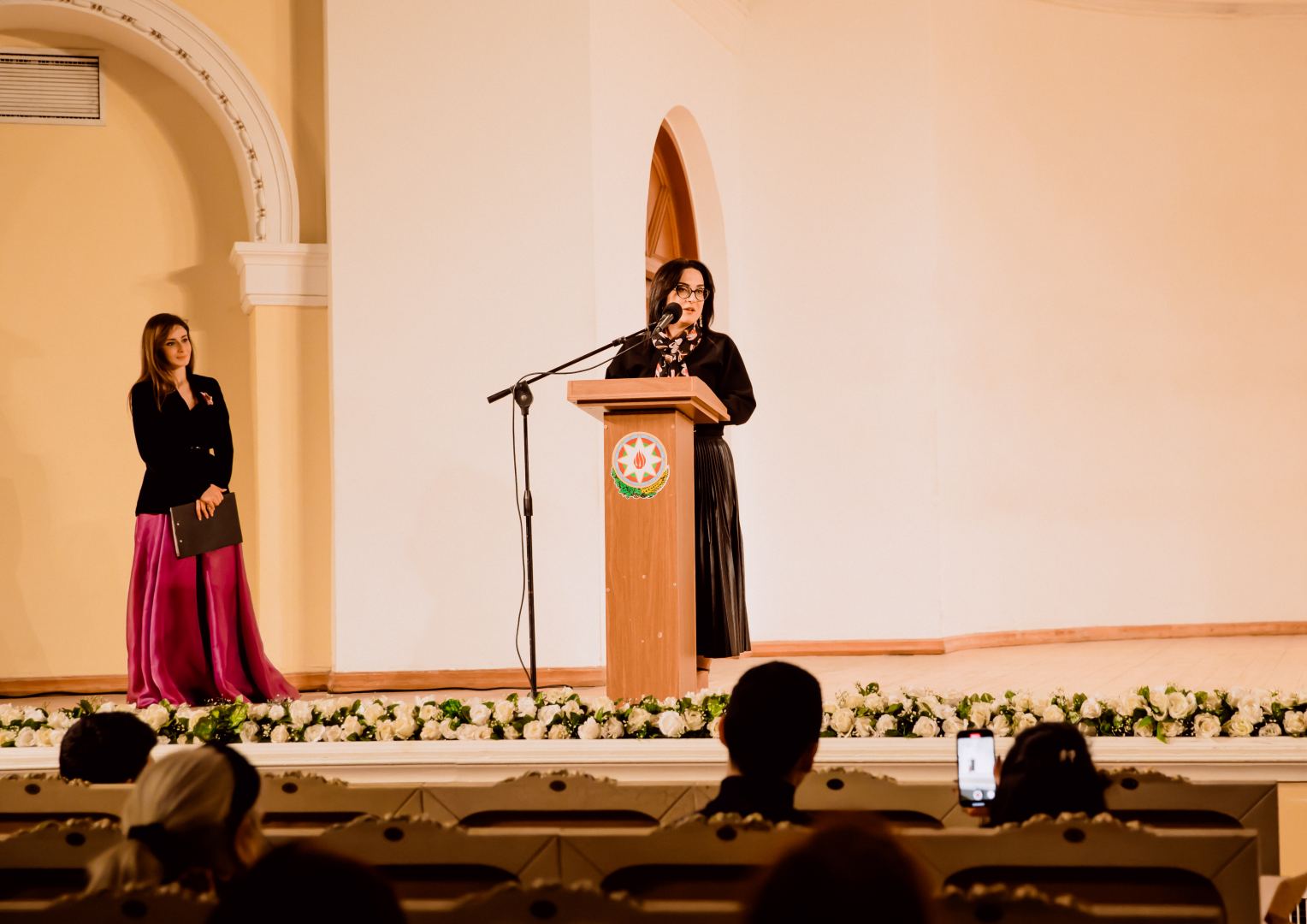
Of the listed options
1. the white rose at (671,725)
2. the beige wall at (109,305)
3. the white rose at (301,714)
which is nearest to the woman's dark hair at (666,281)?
the white rose at (671,725)

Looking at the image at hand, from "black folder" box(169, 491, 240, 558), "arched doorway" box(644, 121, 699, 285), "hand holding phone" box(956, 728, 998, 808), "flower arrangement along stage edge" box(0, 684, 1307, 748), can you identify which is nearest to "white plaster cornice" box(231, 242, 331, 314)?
"black folder" box(169, 491, 240, 558)

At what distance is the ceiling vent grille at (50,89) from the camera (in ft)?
21.9

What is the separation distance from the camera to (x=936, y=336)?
26.6 feet

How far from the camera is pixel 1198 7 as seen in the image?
360 inches

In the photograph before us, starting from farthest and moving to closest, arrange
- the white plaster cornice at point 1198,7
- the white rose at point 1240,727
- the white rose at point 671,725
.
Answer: the white plaster cornice at point 1198,7
the white rose at point 671,725
the white rose at point 1240,727

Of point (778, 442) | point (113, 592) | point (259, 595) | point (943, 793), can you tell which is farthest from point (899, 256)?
point (943, 793)

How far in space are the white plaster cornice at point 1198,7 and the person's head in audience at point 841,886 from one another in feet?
28.8

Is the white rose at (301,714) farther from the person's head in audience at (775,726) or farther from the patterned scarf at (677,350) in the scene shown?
the person's head in audience at (775,726)

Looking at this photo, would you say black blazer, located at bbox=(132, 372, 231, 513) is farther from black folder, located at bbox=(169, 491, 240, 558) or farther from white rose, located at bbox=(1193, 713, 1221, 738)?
white rose, located at bbox=(1193, 713, 1221, 738)

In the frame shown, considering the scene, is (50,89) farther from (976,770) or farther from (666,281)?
(976,770)

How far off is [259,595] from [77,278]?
1696mm

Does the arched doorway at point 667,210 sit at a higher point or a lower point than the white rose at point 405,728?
higher

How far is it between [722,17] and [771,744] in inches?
261

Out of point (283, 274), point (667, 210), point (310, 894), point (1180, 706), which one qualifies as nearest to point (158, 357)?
point (283, 274)
